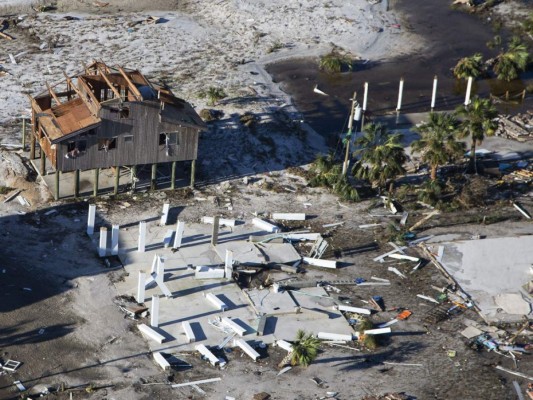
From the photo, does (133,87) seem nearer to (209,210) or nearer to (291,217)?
(209,210)

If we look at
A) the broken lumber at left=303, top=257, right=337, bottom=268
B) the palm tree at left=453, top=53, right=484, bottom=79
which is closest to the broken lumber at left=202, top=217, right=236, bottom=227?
the broken lumber at left=303, top=257, right=337, bottom=268

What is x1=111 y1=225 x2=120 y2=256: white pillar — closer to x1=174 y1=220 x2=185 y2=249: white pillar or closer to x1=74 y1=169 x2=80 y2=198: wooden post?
x1=174 y1=220 x2=185 y2=249: white pillar

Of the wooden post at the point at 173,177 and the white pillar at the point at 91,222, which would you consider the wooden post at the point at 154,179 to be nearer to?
the wooden post at the point at 173,177

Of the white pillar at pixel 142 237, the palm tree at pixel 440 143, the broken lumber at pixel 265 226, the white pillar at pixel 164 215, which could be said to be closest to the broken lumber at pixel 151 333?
the white pillar at pixel 142 237

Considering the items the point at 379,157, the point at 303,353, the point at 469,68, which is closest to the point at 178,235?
the point at 303,353

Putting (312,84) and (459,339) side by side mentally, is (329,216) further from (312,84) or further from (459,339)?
(312,84)
